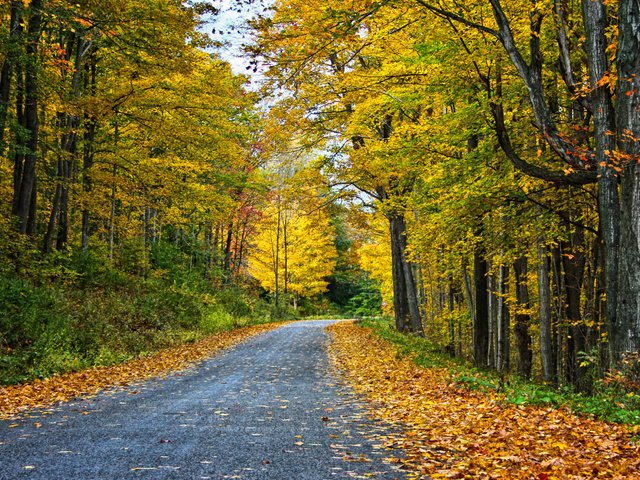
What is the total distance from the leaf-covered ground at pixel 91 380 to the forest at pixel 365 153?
548 mm

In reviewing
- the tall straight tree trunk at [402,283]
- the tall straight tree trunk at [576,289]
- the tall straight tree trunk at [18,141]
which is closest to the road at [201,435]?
the tall straight tree trunk at [576,289]

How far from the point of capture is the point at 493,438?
538 centimetres

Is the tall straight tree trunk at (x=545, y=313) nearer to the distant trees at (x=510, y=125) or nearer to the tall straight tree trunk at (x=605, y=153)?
the distant trees at (x=510, y=125)

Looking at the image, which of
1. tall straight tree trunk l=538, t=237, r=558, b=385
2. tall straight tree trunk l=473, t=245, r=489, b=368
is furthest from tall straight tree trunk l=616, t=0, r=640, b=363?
tall straight tree trunk l=473, t=245, r=489, b=368

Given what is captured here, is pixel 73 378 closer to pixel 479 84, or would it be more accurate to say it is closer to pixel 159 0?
pixel 159 0

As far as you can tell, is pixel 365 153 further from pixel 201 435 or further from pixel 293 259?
pixel 293 259

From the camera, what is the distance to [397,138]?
12.7m

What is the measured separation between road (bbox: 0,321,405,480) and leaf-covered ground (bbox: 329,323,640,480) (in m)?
0.46

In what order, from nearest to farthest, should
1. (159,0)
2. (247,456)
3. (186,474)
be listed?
(186,474)
(247,456)
(159,0)

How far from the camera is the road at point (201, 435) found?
4391mm

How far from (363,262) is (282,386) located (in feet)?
76.9

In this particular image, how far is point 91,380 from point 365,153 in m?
11.0

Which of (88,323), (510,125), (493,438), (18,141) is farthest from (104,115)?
(493,438)

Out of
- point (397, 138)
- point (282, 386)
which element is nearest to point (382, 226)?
point (397, 138)
